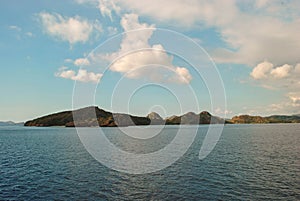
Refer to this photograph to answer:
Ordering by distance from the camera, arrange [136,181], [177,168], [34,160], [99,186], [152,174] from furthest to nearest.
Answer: [34,160] → [177,168] → [152,174] → [136,181] → [99,186]

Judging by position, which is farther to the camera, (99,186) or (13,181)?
(13,181)

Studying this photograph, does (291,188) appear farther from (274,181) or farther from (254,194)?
(254,194)

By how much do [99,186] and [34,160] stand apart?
40.9 meters

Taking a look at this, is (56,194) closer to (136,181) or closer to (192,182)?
(136,181)

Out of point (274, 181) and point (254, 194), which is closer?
point (254, 194)

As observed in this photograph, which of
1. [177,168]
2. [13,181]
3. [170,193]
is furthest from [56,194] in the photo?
[177,168]

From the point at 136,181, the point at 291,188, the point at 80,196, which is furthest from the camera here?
the point at 136,181

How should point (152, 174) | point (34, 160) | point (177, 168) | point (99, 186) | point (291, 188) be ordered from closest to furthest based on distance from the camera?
point (291, 188), point (99, 186), point (152, 174), point (177, 168), point (34, 160)

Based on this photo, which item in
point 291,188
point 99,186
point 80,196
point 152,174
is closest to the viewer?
point 80,196

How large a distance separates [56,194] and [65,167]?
79.6 ft

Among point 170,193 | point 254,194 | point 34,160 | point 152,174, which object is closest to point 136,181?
point 152,174

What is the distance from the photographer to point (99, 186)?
47.9m

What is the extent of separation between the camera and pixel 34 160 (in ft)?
261

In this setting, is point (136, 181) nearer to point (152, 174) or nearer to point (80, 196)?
point (152, 174)
